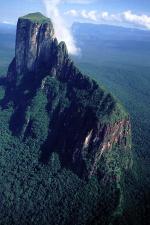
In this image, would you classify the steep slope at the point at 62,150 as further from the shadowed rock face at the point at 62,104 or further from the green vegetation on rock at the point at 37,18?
the green vegetation on rock at the point at 37,18

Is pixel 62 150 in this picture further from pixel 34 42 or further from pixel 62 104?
pixel 34 42

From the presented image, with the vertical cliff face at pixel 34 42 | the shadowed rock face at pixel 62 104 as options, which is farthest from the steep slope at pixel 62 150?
the vertical cliff face at pixel 34 42

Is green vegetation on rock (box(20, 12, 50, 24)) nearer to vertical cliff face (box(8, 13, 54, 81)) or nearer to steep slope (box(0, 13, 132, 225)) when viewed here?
vertical cliff face (box(8, 13, 54, 81))

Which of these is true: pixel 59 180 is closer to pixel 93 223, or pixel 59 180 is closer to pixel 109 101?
pixel 93 223

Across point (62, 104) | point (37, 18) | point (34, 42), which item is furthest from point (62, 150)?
point (37, 18)

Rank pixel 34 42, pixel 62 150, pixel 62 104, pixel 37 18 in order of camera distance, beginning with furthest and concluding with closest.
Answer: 1. pixel 37 18
2. pixel 34 42
3. pixel 62 104
4. pixel 62 150

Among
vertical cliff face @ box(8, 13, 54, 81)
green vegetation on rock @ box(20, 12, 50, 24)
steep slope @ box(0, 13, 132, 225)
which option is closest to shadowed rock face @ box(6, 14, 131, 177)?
vertical cliff face @ box(8, 13, 54, 81)

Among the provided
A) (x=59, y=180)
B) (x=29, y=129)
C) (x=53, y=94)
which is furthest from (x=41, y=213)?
(x=53, y=94)
